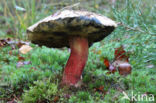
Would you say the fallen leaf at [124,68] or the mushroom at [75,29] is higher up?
the mushroom at [75,29]

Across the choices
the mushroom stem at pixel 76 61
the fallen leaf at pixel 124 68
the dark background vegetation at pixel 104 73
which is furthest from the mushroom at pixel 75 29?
the fallen leaf at pixel 124 68

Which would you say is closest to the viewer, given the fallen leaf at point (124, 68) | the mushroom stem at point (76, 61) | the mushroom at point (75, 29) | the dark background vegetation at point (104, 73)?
the mushroom at point (75, 29)

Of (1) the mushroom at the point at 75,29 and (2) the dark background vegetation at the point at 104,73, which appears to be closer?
(1) the mushroom at the point at 75,29

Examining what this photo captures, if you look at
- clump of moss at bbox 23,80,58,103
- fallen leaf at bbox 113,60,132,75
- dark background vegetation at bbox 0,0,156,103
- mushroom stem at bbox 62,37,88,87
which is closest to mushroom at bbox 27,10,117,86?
mushroom stem at bbox 62,37,88,87

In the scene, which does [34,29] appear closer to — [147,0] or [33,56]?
[33,56]

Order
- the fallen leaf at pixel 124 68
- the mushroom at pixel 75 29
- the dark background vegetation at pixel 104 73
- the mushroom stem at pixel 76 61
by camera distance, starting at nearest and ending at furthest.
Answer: the mushroom at pixel 75 29
the dark background vegetation at pixel 104 73
the mushroom stem at pixel 76 61
the fallen leaf at pixel 124 68

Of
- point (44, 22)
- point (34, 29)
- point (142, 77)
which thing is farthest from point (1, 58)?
point (142, 77)

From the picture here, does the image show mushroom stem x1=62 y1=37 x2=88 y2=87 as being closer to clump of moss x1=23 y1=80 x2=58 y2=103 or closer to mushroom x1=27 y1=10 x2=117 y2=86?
mushroom x1=27 y1=10 x2=117 y2=86

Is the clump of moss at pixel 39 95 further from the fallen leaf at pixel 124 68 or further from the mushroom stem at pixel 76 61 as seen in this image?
the fallen leaf at pixel 124 68

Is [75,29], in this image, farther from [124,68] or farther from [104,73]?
[124,68]

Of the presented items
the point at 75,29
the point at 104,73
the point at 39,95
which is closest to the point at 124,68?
the point at 104,73
